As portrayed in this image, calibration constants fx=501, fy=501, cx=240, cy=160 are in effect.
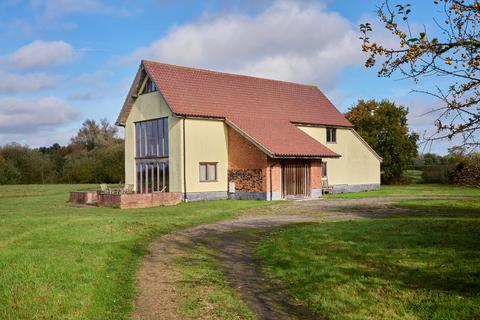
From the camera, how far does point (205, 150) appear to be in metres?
31.5

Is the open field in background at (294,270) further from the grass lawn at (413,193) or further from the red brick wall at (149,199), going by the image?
the grass lawn at (413,193)

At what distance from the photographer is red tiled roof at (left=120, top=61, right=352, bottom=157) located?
31344 millimetres

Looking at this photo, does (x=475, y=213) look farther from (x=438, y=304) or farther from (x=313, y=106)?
(x=313, y=106)

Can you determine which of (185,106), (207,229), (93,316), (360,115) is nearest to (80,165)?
(360,115)

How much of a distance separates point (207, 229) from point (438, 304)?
10.5 metres

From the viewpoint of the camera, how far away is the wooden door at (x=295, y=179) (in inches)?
1243

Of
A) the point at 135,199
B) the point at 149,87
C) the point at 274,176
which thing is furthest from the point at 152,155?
the point at 274,176

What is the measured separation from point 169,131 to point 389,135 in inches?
1146

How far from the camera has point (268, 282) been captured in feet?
32.6

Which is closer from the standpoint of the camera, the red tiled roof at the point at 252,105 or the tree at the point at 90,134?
the red tiled roof at the point at 252,105

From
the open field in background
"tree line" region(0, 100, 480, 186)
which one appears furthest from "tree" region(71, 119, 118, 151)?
the open field in background

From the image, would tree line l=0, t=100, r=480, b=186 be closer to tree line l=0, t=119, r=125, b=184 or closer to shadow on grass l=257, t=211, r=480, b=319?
tree line l=0, t=119, r=125, b=184

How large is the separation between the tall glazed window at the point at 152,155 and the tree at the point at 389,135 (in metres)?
27.2

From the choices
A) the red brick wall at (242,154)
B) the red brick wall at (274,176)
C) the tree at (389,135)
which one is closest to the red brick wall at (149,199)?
the red brick wall at (242,154)
